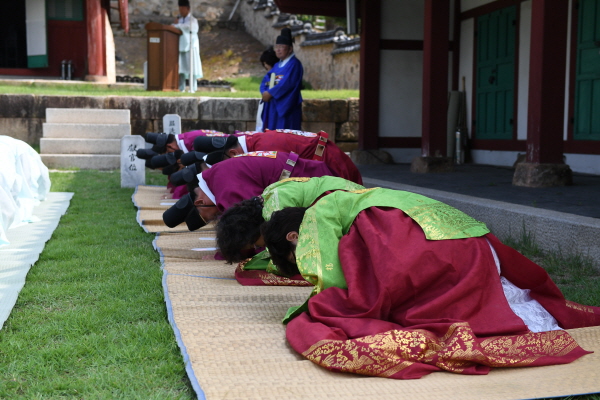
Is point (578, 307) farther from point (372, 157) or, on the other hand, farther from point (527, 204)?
point (372, 157)

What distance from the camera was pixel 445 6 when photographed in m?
6.52

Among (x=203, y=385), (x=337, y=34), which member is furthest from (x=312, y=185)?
(x=337, y=34)

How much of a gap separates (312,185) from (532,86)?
105 inches

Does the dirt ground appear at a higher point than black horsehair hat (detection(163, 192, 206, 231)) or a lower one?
higher

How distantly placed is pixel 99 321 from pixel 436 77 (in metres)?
4.70

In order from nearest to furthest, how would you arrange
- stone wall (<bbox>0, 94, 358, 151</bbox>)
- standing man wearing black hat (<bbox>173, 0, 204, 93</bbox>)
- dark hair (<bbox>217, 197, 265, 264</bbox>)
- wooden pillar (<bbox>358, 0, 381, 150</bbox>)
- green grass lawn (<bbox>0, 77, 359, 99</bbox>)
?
1. dark hair (<bbox>217, 197, 265, 264</bbox>)
2. wooden pillar (<bbox>358, 0, 381, 150</bbox>)
3. stone wall (<bbox>0, 94, 358, 151</bbox>)
4. green grass lawn (<bbox>0, 77, 359, 99</bbox>)
5. standing man wearing black hat (<bbox>173, 0, 204, 93</bbox>)

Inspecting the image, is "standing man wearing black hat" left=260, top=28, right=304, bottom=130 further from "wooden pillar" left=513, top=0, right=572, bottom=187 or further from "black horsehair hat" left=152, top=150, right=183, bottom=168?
"wooden pillar" left=513, top=0, right=572, bottom=187

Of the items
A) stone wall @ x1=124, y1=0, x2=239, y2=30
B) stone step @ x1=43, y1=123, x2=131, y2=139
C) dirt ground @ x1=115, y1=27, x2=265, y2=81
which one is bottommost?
stone step @ x1=43, y1=123, x2=131, y2=139

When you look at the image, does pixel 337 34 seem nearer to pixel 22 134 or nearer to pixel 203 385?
pixel 22 134

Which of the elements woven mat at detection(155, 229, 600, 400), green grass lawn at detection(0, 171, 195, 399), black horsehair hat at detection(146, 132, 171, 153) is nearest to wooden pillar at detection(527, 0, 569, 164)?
woven mat at detection(155, 229, 600, 400)

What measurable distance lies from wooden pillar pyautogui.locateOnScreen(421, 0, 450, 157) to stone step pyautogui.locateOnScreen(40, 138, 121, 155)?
180 inches

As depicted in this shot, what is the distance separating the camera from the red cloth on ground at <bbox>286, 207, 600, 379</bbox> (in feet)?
6.73

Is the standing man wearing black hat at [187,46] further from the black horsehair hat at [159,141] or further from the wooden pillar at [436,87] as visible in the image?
→ the wooden pillar at [436,87]

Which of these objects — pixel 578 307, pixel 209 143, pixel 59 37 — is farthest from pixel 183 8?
pixel 578 307
